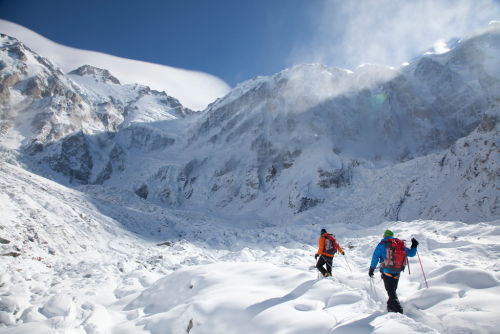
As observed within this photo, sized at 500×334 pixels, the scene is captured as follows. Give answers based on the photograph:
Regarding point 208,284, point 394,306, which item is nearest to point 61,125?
point 208,284

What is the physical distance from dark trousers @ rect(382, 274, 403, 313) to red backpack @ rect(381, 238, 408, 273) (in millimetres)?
250

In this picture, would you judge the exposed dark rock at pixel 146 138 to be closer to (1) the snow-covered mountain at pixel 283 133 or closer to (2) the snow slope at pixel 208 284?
(1) the snow-covered mountain at pixel 283 133

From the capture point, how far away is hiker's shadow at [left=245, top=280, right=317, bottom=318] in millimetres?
4560

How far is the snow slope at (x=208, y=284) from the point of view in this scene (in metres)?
4.29

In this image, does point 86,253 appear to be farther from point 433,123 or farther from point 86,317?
point 433,123

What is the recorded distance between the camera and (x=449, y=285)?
559 cm

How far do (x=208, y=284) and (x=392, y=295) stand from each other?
444cm

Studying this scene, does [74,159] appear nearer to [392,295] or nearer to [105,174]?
[105,174]

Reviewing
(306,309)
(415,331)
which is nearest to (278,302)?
(306,309)

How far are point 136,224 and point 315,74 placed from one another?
74.5 m

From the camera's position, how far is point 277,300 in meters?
5.07

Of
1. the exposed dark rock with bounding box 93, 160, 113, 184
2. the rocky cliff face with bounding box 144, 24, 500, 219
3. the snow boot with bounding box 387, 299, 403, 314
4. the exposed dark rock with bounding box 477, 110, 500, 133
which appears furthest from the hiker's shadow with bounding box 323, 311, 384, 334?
the exposed dark rock with bounding box 93, 160, 113, 184

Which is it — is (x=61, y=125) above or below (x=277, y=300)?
above

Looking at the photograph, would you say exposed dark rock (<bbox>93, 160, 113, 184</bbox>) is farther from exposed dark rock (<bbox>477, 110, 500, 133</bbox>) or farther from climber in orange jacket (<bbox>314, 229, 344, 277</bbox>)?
exposed dark rock (<bbox>477, 110, 500, 133</bbox>)
